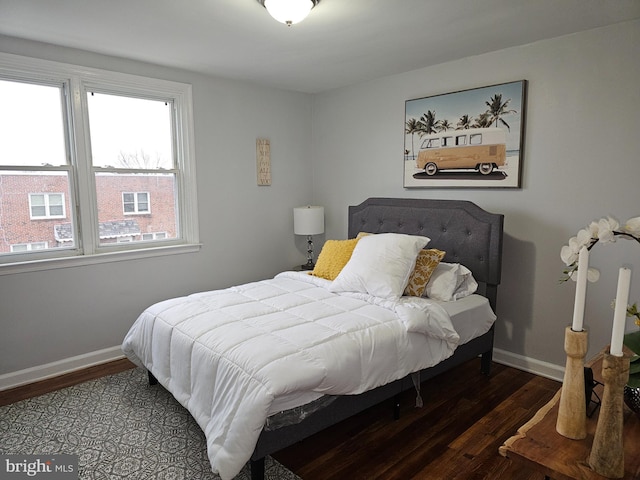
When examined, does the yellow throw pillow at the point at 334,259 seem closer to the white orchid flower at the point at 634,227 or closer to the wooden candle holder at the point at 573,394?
the wooden candle holder at the point at 573,394

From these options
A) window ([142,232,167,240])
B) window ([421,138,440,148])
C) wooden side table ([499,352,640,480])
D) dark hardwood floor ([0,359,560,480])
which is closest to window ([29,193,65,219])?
window ([142,232,167,240])

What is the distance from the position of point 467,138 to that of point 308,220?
1.73 meters

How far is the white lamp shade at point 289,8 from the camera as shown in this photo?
84.1 inches

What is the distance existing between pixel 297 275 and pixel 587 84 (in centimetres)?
249

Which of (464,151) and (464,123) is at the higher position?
(464,123)

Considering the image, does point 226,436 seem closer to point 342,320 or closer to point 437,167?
point 342,320

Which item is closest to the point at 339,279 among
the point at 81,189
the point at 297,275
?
the point at 297,275

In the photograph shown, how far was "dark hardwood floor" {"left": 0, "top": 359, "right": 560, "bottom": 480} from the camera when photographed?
2.08 m

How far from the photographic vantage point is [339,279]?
3.06 metres

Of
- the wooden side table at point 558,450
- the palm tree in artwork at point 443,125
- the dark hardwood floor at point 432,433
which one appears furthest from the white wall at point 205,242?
the wooden side table at point 558,450

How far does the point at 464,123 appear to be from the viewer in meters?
3.33

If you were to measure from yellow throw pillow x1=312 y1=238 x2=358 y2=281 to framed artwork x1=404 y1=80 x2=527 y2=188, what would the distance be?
897mm

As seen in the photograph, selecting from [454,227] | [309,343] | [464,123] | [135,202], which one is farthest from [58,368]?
[464,123]

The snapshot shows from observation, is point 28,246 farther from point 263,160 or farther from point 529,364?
point 529,364
